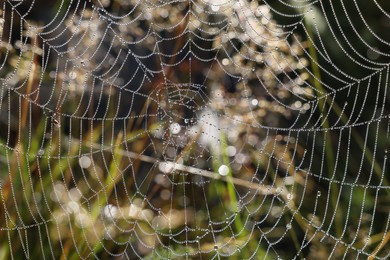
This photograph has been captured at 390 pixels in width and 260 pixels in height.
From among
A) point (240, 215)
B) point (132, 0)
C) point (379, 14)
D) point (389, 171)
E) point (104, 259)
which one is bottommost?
point (104, 259)

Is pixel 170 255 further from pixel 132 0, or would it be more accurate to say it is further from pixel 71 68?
pixel 132 0

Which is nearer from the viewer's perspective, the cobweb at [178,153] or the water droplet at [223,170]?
the cobweb at [178,153]

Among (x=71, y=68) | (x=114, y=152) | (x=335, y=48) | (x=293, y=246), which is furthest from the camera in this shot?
(x=335, y=48)

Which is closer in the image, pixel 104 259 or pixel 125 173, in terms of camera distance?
pixel 104 259

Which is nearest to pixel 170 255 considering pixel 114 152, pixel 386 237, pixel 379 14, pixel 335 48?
pixel 114 152

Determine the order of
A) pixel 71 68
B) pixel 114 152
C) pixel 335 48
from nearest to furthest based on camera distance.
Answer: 1. pixel 114 152
2. pixel 71 68
3. pixel 335 48

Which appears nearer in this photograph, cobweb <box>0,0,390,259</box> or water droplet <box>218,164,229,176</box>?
cobweb <box>0,0,390,259</box>

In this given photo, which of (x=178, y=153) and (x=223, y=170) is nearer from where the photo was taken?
(x=223, y=170)

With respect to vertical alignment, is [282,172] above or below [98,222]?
above
